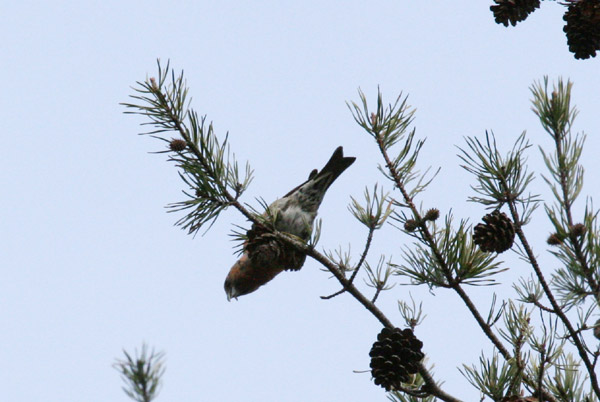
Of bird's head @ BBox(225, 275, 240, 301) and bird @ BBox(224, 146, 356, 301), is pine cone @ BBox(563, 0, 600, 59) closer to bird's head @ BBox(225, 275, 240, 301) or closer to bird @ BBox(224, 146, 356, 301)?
bird @ BBox(224, 146, 356, 301)

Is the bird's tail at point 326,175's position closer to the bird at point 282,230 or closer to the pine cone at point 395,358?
the bird at point 282,230

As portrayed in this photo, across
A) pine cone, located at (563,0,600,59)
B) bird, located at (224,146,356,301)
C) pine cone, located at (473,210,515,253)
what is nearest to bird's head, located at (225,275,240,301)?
bird, located at (224,146,356,301)

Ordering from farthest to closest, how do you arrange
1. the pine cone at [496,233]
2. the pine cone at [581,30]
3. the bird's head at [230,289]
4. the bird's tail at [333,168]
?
1. the bird's head at [230,289]
2. the bird's tail at [333,168]
3. the pine cone at [581,30]
4. the pine cone at [496,233]

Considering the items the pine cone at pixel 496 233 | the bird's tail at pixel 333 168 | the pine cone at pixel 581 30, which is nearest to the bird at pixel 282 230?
the bird's tail at pixel 333 168

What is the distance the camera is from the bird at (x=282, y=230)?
2.66 meters

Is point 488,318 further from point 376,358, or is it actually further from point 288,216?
point 288,216

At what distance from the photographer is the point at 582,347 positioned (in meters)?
2.27

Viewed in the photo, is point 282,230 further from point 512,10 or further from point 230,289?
point 230,289

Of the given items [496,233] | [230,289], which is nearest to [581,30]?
[496,233]

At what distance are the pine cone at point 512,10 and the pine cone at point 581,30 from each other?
13cm

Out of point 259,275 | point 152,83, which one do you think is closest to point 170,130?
point 152,83

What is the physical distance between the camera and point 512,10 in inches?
103

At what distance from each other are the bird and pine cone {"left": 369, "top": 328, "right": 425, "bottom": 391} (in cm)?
47

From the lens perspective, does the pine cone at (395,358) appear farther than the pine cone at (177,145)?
No
